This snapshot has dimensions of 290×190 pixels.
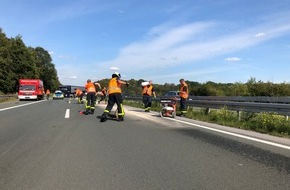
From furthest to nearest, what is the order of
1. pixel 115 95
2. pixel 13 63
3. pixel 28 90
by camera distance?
1. pixel 13 63
2. pixel 28 90
3. pixel 115 95

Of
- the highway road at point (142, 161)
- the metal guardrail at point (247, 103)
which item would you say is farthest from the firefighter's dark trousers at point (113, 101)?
the metal guardrail at point (247, 103)

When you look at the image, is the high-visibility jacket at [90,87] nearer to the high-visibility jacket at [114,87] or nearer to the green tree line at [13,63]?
the high-visibility jacket at [114,87]

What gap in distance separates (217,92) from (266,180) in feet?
103

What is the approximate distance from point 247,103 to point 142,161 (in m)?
8.76

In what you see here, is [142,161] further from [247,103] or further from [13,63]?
[13,63]

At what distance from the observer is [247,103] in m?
15.1

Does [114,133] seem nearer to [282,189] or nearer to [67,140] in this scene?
[67,140]

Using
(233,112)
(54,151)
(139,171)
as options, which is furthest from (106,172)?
(233,112)

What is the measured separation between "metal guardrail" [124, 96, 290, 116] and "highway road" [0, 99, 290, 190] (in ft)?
8.02

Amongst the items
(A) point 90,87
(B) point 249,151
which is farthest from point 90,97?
(B) point 249,151

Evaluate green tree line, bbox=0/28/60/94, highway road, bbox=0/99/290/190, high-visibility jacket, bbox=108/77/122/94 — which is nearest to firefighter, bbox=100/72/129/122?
high-visibility jacket, bbox=108/77/122/94

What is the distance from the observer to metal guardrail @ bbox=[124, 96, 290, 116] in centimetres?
1306

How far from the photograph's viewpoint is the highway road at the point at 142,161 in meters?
5.76

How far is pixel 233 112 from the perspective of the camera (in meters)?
16.9
